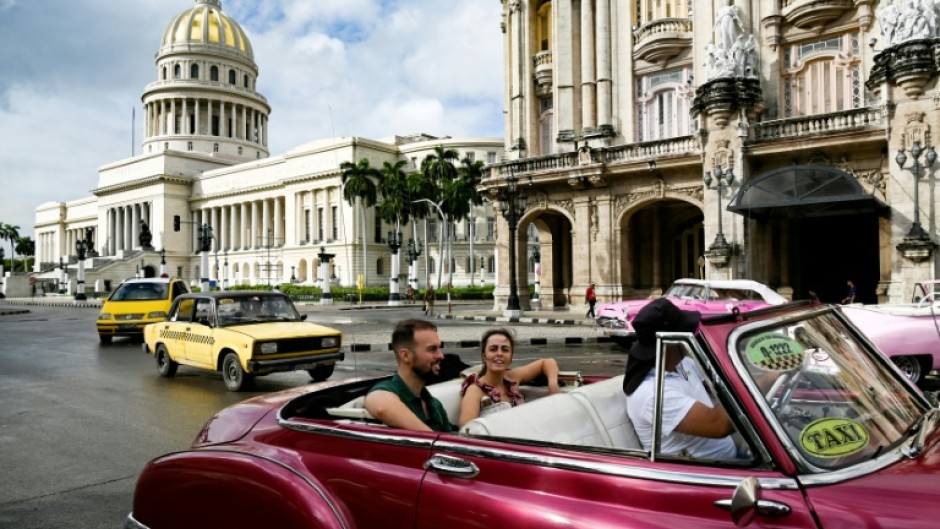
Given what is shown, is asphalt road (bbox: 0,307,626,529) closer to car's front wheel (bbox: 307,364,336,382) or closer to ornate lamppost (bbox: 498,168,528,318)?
car's front wheel (bbox: 307,364,336,382)

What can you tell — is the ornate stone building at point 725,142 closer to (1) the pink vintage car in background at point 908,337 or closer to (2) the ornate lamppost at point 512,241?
(2) the ornate lamppost at point 512,241

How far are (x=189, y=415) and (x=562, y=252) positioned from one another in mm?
25598

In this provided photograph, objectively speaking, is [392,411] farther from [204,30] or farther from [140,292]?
[204,30]

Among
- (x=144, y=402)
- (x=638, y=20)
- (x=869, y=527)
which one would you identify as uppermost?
(x=638, y=20)

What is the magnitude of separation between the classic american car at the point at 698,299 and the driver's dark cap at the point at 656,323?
11942 millimetres

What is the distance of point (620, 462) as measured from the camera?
2133 millimetres

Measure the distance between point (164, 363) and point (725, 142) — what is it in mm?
19376

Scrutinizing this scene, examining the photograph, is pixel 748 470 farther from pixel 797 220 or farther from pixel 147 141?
pixel 147 141

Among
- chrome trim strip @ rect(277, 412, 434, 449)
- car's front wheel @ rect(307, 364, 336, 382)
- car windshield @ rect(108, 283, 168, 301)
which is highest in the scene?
car windshield @ rect(108, 283, 168, 301)

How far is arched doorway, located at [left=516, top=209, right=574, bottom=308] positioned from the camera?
3181 cm

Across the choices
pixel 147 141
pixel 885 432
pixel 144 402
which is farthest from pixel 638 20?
pixel 147 141

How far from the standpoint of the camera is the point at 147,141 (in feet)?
333

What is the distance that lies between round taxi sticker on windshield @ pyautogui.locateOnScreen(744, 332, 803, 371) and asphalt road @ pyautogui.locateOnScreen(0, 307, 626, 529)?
451cm

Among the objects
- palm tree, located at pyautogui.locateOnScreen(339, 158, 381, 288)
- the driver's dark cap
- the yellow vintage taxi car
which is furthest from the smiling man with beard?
palm tree, located at pyautogui.locateOnScreen(339, 158, 381, 288)
